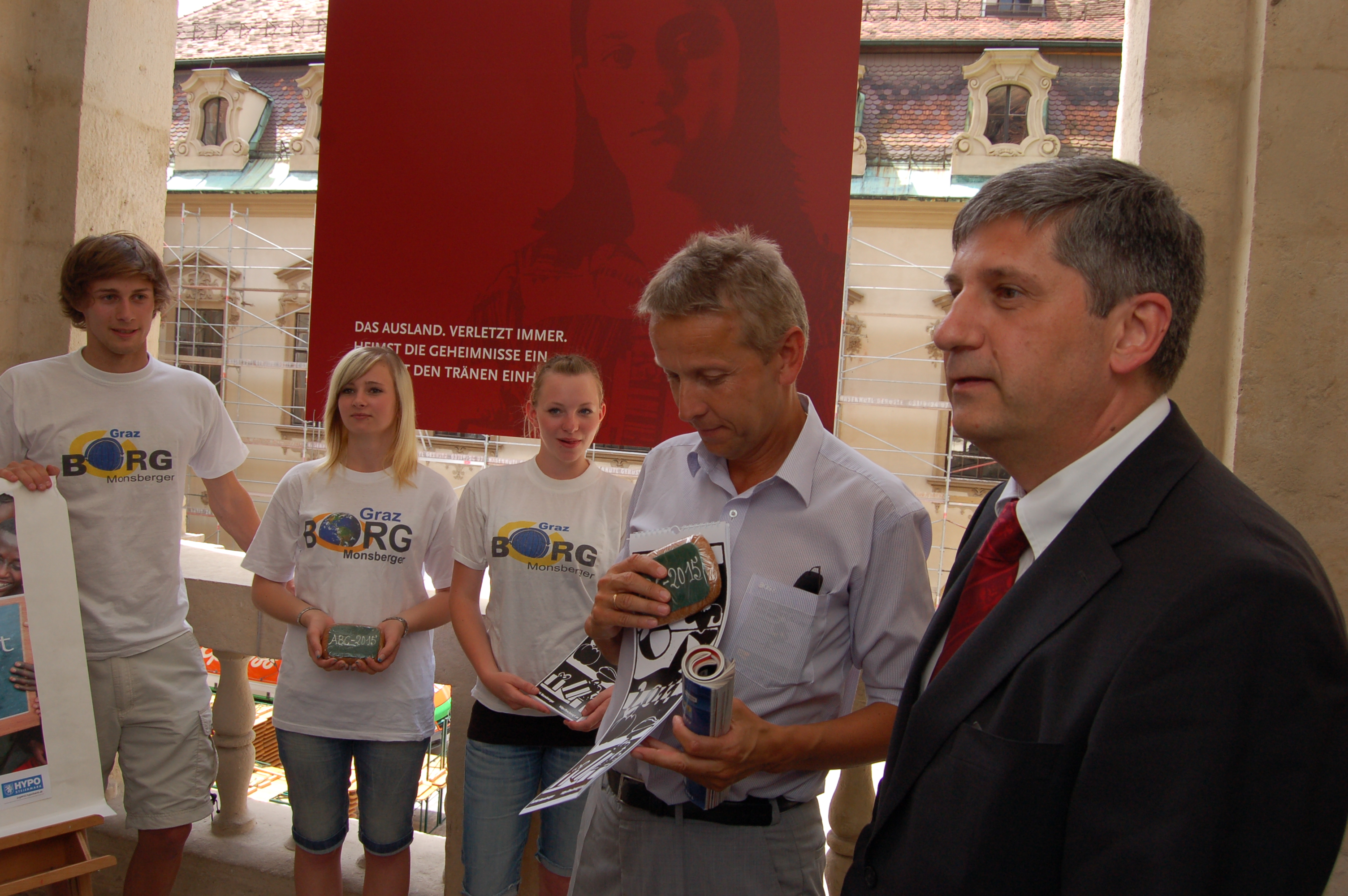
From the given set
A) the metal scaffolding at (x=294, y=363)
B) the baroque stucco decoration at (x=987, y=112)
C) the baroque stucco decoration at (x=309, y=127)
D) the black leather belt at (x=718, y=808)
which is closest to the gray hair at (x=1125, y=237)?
the black leather belt at (x=718, y=808)

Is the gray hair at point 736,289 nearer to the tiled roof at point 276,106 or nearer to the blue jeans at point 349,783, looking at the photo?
the blue jeans at point 349,783

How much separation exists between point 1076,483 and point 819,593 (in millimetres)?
511

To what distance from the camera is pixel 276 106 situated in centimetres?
2155

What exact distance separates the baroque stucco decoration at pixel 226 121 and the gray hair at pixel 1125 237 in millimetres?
23740

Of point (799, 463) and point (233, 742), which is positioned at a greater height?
point (799, 463)

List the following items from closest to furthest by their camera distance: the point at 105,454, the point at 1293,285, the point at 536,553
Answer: the point at 1293,285, the point at 536,553, the point at 105,454

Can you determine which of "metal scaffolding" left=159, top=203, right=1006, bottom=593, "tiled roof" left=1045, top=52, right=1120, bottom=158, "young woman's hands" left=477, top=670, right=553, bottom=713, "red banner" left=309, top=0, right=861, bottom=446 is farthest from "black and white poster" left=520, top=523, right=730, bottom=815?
"tiled roof" left=1045, top=52, right=1120, bottom=158

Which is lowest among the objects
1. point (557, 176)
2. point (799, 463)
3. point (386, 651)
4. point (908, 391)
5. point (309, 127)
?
point (386, 651)

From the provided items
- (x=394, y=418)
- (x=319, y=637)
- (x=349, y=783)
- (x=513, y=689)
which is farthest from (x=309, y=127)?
(x=513, y=689)

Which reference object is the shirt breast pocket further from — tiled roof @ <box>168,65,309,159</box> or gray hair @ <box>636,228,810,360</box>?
tiled roof @ <box>168,65,309,159</box>

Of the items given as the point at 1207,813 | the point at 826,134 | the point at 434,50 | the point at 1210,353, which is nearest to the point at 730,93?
the point at 826,134

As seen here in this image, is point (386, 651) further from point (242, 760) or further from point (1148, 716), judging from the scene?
point (1148, 716)

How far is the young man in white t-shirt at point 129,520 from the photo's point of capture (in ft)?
8.03

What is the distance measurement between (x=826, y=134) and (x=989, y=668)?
6.89 feet
